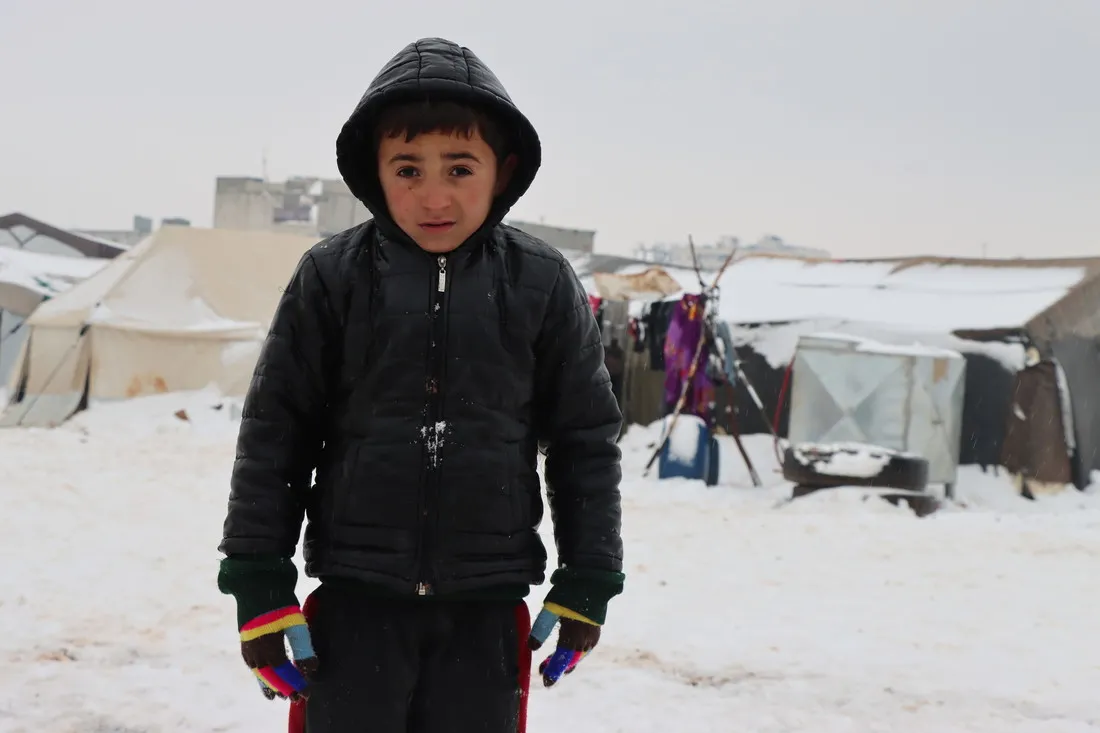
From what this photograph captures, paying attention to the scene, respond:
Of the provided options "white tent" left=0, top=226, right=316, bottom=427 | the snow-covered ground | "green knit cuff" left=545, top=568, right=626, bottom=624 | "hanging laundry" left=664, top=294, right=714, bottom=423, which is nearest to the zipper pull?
"green knit cuff" left=545, top=568, right=626, bottom=624

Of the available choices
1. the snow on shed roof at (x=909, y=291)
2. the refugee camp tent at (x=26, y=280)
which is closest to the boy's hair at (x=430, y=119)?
the snow on shed roof at (x=909, y=291)

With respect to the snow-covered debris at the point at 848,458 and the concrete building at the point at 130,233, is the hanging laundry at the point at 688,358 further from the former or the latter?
the concrete building at the point at 130,233

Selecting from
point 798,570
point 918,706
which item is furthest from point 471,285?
point 798,570

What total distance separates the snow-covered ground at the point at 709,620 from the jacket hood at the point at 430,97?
2389 mm

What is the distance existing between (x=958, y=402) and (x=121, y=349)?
39.9ft

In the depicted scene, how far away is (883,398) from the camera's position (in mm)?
11383

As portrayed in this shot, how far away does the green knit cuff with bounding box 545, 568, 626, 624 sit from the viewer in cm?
202

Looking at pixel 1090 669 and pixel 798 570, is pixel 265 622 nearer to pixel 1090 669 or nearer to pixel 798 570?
pixel 1090 669

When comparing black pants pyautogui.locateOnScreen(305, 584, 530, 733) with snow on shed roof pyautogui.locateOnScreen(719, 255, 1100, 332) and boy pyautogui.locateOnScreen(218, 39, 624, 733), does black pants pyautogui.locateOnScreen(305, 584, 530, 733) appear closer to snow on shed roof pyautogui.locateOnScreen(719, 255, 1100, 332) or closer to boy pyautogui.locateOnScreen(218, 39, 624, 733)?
boy pyautogui.locateOnScreen(218, 39, 624, 733)

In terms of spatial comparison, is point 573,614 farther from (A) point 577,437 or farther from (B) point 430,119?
(B) point 430,119

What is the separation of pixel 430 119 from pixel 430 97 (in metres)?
0.04

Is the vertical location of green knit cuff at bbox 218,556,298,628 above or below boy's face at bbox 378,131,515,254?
below

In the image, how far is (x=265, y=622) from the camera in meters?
1.88

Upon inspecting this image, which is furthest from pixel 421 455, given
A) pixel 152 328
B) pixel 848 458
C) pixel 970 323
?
pixel 152 328
